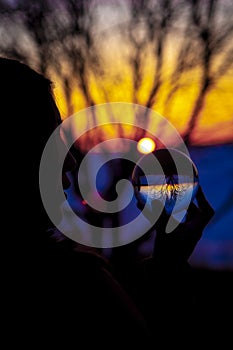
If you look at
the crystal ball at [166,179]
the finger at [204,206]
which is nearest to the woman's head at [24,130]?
the crystal ball at [166,179]

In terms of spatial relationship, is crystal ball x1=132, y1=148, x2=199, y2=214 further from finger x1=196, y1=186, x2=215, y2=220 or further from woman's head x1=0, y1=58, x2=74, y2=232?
woman's head x1=0, y1=58, x2=74, y2=232

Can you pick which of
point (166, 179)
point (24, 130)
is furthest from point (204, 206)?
point (24, 130)

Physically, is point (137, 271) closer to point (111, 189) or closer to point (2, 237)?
point (2, 237)

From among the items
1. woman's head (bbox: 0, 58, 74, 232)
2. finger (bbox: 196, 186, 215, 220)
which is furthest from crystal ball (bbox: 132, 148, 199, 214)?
woman's head (bbox: 0, 58, 74, 232)

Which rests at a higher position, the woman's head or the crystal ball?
the woman's head

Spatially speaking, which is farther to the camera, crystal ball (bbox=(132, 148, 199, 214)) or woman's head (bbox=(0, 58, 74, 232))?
crystal ball (bbox=(132, 148, 199, 214))

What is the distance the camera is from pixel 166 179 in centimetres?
135

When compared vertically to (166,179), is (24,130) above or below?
above

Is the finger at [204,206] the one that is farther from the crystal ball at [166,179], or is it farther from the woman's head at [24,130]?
the woman's head at [24,130]

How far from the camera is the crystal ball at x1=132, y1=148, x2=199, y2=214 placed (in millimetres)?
1286

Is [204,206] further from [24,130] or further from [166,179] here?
[24,130]

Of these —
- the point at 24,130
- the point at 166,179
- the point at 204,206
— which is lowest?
the point at 204,206

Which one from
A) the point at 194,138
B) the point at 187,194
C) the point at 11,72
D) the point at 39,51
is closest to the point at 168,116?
the point at 194,138

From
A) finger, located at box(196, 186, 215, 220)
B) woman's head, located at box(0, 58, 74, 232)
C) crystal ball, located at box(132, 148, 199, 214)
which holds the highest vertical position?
woman's head, located at box(0, 58, 74, 232)
